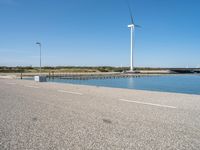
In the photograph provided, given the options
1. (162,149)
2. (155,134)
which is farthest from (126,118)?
(162,149)

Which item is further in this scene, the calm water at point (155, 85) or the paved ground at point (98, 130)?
the calm water at point (155, 85)

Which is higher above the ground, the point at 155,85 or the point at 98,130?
the point at 98,130

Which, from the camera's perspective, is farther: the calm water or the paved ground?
the calm water

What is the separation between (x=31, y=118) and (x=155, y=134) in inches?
136

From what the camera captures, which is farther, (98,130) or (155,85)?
(155,85)

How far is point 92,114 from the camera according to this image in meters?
6.98

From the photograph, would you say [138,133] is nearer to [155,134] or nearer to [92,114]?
[155,134]

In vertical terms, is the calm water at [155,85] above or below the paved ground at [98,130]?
below

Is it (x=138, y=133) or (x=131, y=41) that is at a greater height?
(x=131, y=41)

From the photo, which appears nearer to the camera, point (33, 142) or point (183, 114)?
point (33, 142)

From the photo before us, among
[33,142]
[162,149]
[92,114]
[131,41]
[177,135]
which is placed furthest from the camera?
[131,41]

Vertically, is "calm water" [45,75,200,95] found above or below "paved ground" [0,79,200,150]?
below

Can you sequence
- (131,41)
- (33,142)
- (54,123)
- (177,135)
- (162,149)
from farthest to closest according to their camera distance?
(131,41) < (54,123) < (177,135) < (33,142) < (162,149)

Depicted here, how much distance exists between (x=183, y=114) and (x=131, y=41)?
6534 cm
